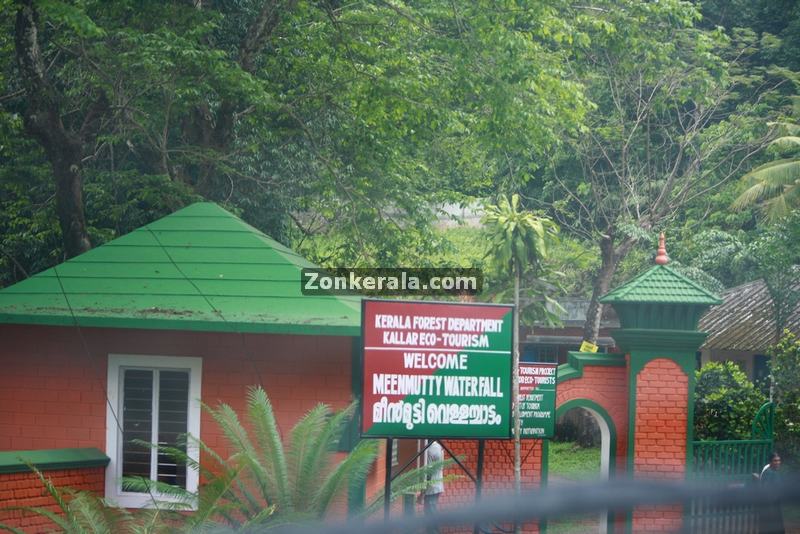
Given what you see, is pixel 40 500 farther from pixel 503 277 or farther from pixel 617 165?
pixel 617 165

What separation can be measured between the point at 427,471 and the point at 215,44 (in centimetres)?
1075

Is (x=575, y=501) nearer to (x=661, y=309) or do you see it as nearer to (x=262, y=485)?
(x=262, y=485)

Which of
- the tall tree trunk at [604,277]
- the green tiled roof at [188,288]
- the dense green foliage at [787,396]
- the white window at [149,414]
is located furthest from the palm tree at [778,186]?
the white window at [149,414]

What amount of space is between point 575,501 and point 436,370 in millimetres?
8451

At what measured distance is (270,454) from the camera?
9414 mm

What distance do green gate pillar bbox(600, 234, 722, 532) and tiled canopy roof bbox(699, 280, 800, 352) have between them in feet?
36.6

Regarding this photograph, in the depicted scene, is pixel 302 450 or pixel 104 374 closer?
pixel 302 450

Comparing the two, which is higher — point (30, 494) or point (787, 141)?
point (787, 141)

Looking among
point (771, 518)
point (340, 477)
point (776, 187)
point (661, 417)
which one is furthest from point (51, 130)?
point (776, 187)

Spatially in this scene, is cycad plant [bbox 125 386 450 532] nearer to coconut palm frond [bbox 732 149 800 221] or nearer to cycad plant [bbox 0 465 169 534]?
cycad plant [bbox 0 465 169 534]

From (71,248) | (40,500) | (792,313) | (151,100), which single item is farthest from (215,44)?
(792,313)

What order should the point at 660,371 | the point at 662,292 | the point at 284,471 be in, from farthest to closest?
the point at 660,371 < the point at 662,292 < the point at 284,471

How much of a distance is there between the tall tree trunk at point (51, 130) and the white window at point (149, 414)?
4.22 meters

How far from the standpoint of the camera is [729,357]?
27.4 metres
